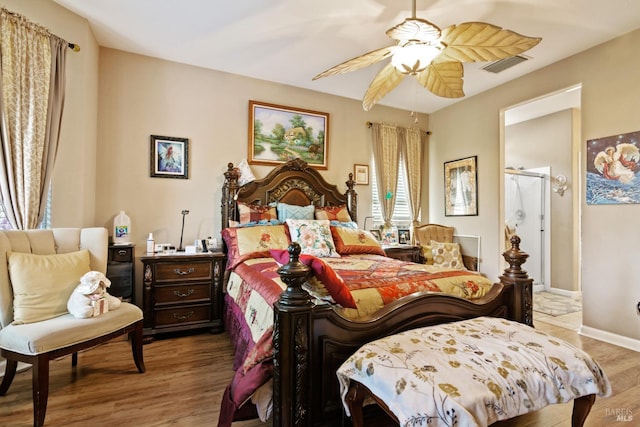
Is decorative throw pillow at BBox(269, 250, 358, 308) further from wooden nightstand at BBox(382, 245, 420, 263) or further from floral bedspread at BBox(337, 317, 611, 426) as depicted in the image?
wooden nightstand at BBox(382, 245, 420, 263)

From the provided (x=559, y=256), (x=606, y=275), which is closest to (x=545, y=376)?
(x=606, y=275)

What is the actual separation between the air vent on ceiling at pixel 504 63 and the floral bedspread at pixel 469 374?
3.03 m

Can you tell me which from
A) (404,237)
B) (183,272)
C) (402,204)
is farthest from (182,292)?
(402,204)

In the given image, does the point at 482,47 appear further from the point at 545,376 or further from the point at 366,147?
the point at 366,147

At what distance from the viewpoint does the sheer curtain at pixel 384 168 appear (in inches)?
183

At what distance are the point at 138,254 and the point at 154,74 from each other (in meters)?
1.99

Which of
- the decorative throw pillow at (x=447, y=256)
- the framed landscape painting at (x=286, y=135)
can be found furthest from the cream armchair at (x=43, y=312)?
the decorative throw pillow at (x=447, y=256)

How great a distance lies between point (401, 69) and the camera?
2254 millimetres

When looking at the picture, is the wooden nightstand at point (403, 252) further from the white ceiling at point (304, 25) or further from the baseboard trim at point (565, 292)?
the baseboard trim at point (565, 292)

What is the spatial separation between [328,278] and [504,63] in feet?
11.3

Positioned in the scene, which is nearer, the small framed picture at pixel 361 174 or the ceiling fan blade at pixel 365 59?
the ceiling fan blade at pixel 365 59

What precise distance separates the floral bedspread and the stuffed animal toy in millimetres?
1682

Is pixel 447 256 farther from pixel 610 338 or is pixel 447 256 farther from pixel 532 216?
pixel 532 216

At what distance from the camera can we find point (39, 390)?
1693mm
